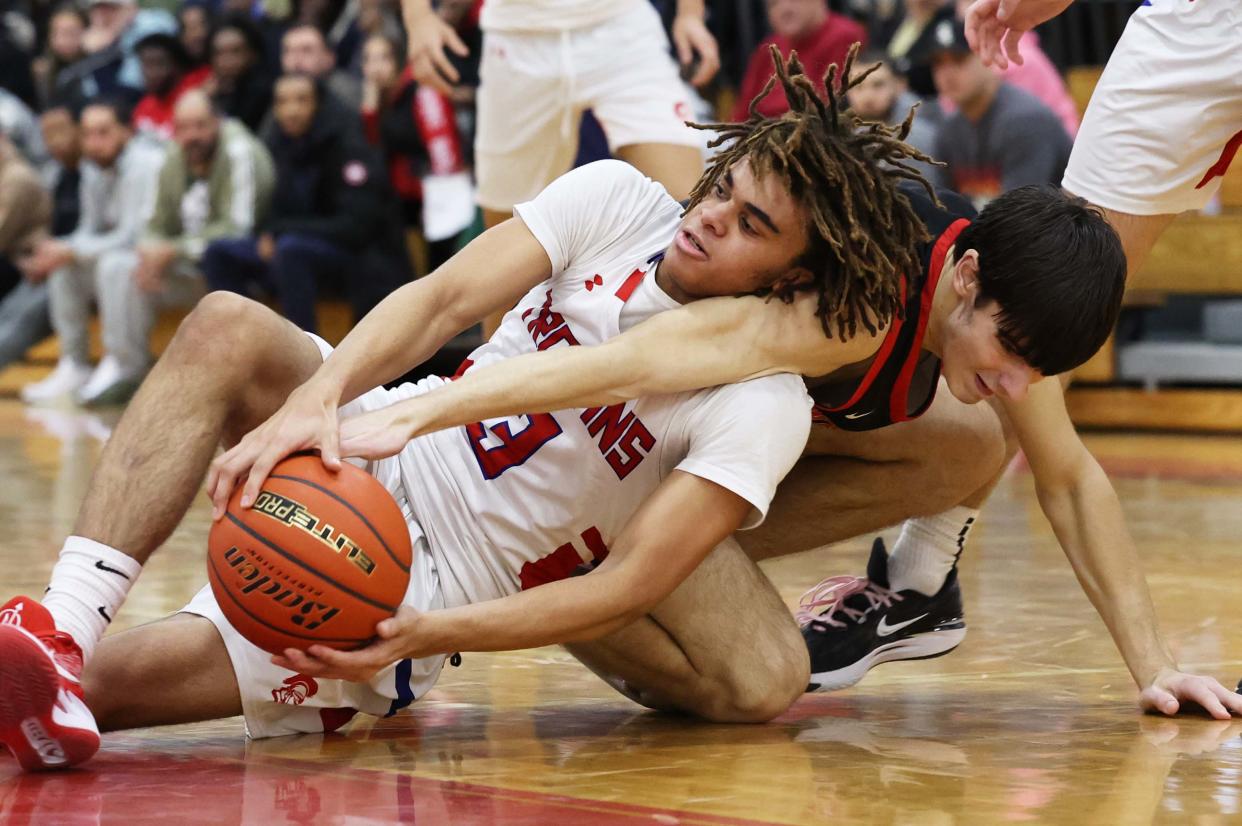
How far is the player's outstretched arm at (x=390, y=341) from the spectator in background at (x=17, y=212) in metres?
10.3

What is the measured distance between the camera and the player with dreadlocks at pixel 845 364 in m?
3.00

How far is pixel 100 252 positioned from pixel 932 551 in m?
9.32

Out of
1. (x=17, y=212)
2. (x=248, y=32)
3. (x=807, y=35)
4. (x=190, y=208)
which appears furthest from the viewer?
(x=17, y=212)

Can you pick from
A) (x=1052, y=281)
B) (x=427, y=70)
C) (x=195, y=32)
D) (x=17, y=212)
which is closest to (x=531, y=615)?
(x=1052, y=281)

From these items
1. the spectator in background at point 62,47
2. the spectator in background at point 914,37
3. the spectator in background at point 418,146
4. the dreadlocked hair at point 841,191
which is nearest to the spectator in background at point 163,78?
the spectator in background at point 62,47

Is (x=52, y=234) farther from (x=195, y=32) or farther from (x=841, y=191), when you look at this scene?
(x=841, y=191)

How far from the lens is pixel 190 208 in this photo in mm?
11547

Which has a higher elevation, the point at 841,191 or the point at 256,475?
the point at 841,191

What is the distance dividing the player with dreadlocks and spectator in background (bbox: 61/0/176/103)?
10.5 meters

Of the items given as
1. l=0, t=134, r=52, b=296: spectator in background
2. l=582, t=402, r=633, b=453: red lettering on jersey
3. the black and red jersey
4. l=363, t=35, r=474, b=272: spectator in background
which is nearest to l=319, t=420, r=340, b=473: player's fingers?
l=582, t=402, r=633, b=453: red lettering on jersey

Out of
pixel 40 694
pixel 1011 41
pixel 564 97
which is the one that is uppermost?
pixel 1011 41

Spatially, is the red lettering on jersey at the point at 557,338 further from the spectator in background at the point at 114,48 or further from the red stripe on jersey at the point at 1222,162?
the spectator in background at the point at 114,48

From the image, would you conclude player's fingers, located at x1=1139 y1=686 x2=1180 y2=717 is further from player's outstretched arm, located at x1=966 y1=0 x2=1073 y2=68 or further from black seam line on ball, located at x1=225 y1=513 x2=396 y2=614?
player's outstretched arm, located at x1=966 y1=0 x2=1073 y2=68

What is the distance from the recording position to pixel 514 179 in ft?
18.0
